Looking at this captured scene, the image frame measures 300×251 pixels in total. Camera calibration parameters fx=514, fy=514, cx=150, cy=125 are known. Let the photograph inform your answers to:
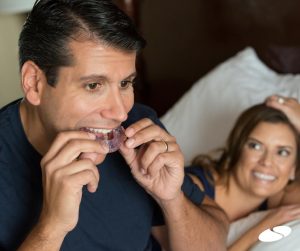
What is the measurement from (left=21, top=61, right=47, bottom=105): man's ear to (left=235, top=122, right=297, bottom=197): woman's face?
0.83m

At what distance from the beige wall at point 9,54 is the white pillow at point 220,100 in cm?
92

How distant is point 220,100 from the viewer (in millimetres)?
2090

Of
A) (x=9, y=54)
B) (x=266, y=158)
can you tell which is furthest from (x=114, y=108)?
(x=9, y=54)

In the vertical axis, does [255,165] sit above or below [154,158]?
below

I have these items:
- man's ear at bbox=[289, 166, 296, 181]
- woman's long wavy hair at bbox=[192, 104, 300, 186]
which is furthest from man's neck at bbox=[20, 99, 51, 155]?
man's ear at bbox=[289, 166, 296, 181]

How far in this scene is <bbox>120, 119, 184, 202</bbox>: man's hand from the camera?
1.13 metres

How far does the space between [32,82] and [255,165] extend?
0.86 meters

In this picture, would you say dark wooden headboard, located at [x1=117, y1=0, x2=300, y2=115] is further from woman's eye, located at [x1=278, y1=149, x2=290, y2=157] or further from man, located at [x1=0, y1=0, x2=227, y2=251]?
man, located at [x1=0, y1=0, x2=227, y2=251]

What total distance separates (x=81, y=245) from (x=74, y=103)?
36cm

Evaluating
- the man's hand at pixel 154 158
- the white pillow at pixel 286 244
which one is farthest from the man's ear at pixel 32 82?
the white pillow at pixel 286 244

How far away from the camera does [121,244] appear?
129 cm

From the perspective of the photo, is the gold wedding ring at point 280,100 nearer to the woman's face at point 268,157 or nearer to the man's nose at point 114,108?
the woman's face at point 268,157

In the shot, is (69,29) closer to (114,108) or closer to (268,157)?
(114,108)

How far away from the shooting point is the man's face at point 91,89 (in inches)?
42.3
